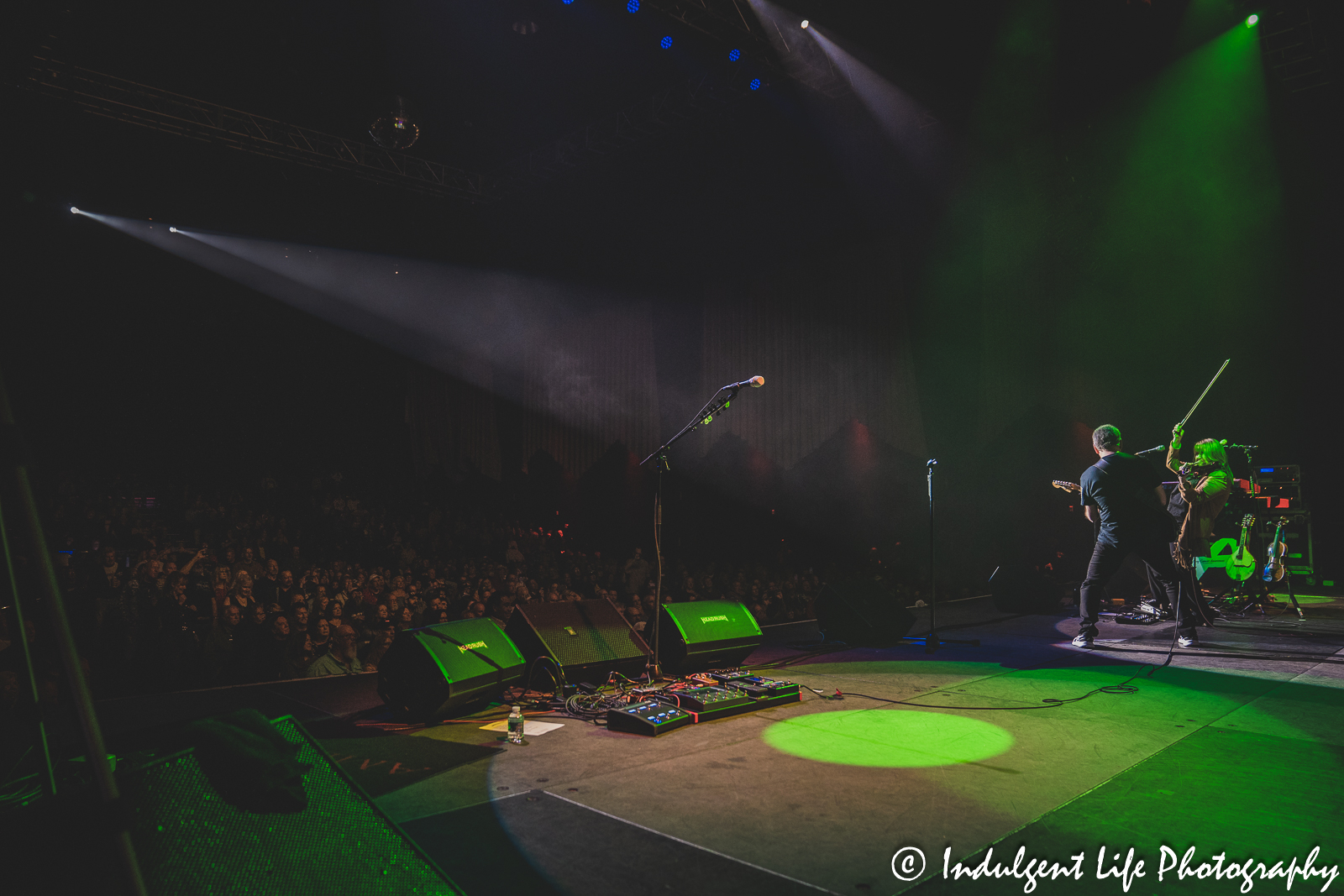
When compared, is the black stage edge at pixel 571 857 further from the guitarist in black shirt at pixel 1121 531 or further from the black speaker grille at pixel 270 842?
the guitarist in black shirt at pixel 1121 531

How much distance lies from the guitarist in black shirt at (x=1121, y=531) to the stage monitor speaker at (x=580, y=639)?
3469 millimetres

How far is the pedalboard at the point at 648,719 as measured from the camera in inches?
148

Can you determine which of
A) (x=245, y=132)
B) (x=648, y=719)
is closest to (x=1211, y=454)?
(x=648, y=719)

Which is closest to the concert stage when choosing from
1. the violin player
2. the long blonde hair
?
the violin player

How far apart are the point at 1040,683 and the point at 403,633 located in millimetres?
3710

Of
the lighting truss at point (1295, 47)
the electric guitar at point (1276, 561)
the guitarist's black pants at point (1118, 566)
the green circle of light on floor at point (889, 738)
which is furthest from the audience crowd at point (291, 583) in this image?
the lighting truss at point (1295, 47)

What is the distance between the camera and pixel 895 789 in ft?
9.59

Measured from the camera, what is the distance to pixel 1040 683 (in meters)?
4.70

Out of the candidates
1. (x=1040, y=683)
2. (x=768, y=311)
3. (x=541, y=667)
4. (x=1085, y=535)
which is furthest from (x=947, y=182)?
(x=541, y=667)

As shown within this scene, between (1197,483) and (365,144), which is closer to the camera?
(1197,483)

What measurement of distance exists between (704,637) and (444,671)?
1.81m

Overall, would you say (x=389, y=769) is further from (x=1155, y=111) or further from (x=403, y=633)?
(x=1155, y=111)

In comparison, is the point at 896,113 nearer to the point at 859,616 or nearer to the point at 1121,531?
the point at 1121,531

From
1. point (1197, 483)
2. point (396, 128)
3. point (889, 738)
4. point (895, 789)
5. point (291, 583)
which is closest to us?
point (895, 789)
